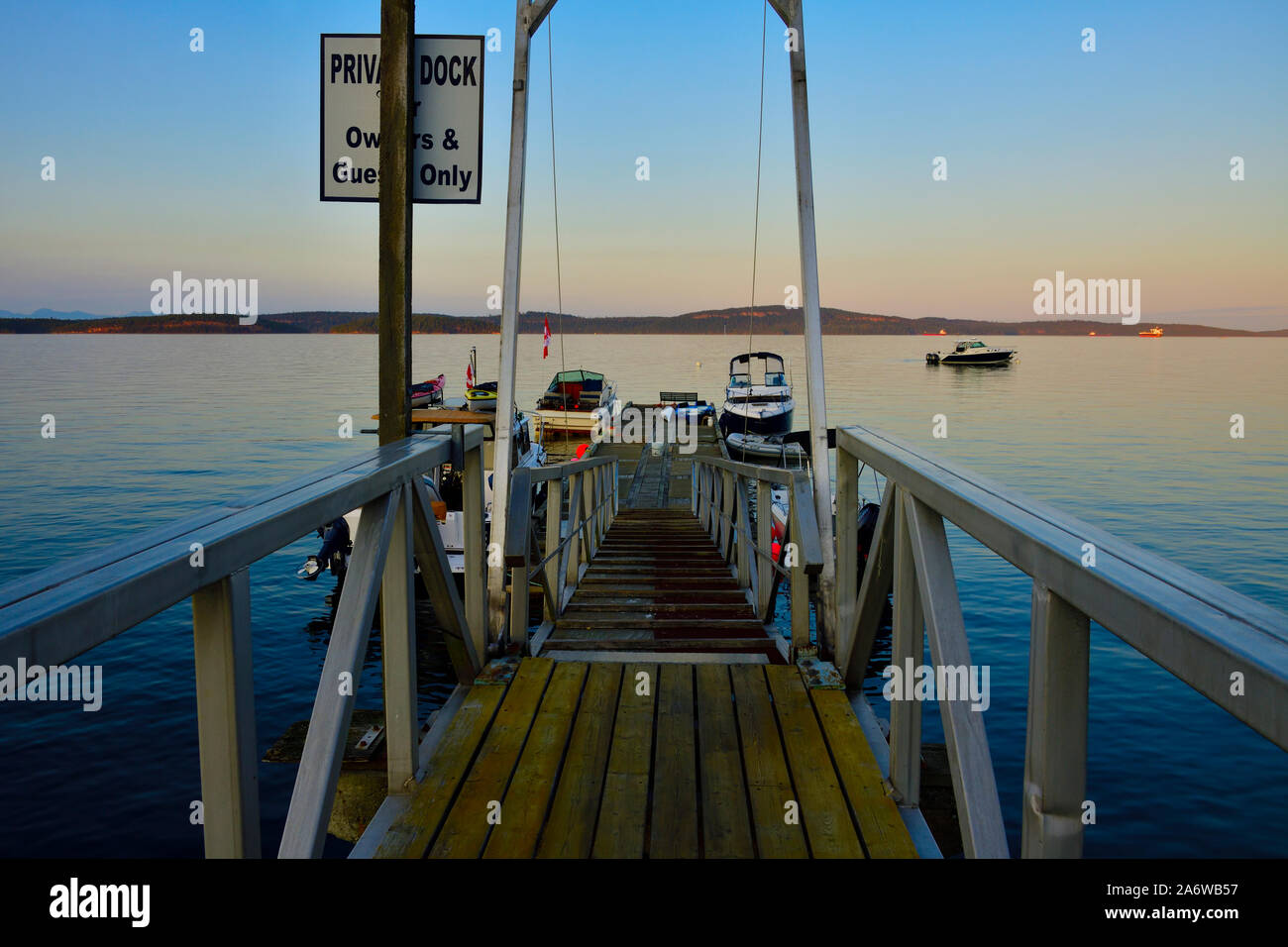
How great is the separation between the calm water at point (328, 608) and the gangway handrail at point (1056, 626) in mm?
7848

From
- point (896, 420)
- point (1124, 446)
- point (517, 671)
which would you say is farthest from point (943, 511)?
point (896, 420)

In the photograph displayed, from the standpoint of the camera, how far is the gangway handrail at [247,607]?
127 cm

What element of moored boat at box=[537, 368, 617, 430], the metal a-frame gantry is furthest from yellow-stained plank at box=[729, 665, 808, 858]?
moored boat at box=[537, 368, 617, 430]

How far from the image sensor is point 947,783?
281 inches

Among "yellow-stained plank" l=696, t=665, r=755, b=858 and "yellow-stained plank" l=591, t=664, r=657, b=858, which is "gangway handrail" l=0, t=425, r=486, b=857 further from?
"yellow-stained plank" l=696, t=665, r=755, b=858

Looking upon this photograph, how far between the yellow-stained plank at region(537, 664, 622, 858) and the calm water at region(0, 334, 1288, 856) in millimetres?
6770

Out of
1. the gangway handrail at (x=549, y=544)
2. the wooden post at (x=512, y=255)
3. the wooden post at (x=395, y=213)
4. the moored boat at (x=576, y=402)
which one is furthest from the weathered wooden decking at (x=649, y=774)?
the moored boat at (x=576, y=402)

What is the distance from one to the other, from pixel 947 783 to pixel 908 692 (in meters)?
4.69

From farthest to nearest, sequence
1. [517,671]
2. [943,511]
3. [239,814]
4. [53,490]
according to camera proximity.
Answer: [53,490] → [517,671] → [943,511] → [239,814]

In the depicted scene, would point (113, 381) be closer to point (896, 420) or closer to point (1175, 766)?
point (896, 420)

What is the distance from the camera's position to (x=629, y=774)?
3.36 metres

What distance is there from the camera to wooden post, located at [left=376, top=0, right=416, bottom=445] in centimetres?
439

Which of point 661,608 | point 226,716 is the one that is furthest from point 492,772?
point 661,608

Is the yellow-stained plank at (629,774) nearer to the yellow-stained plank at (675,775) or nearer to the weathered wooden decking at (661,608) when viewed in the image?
the yellow-stained plank at (675,775)
